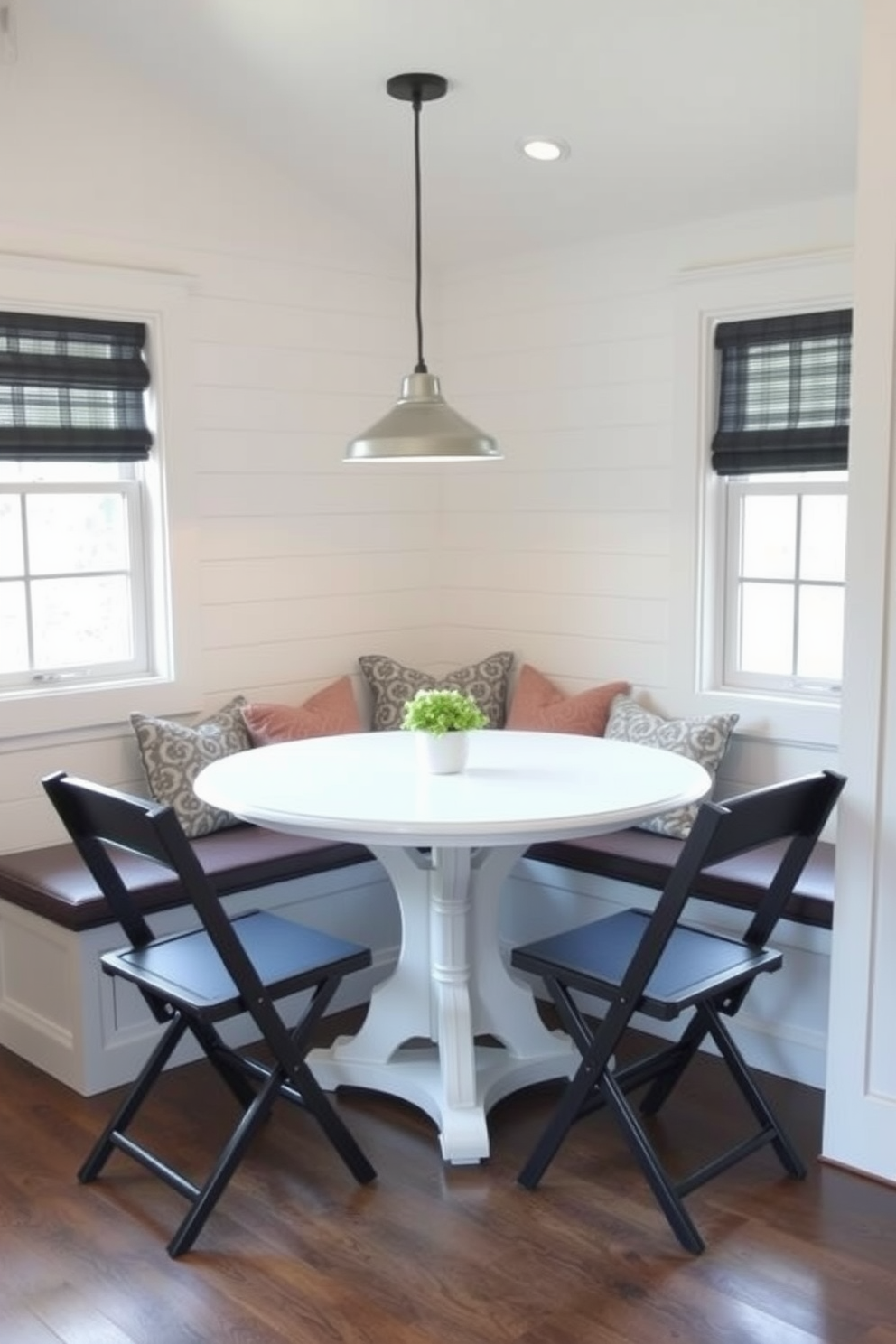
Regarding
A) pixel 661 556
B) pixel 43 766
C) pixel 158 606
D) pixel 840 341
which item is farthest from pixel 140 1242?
pixel 840 341

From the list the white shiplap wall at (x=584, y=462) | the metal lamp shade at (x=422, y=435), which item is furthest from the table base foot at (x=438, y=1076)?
the metal lamp shade at (x=422, y=435)

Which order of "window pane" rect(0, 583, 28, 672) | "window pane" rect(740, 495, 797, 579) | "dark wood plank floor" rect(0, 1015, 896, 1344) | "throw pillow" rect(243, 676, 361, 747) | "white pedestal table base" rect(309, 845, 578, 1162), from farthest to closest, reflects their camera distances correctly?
"throw pillow" rect(243, 676, 361, 747), "window pane" rect(740, 495, 797, 579), "window pane" rect(0, 583, 28, 672), "white pedestal table base" rect(309, 845, 578, 1162), "dark wood plank floor" rect(0, 1015, 896, 1344)

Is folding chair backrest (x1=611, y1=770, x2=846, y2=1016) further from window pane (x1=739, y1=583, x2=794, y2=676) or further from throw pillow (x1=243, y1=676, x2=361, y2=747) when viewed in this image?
throw pillow (x1=243, y1=676, x2=361, y2=747)

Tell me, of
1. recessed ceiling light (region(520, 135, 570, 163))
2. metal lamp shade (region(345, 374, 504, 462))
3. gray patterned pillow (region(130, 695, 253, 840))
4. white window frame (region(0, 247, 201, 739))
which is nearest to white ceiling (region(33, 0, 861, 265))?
recessed ceiling light (region(520, 135, 570, 163))

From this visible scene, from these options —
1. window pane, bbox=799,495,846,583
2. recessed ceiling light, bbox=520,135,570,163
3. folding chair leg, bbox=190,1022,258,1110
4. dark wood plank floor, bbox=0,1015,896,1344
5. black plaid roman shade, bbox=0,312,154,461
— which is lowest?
dark wood plank floor, bbox=0,1015,896,1344

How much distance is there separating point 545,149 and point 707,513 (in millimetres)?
1217

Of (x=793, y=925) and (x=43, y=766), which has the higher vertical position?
(x=43, y=766)

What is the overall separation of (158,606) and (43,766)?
0.64 m

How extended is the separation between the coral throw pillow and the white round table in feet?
2.39

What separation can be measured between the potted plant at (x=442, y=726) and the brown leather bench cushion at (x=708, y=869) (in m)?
0.34

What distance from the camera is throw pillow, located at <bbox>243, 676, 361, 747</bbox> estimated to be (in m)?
4.27

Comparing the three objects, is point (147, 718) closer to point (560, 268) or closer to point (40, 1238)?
point (40, 1238)

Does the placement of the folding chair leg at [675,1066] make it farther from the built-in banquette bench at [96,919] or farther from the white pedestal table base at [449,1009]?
the built-in banquette bench at [96,919]

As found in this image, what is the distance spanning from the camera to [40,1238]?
2.80 meters
